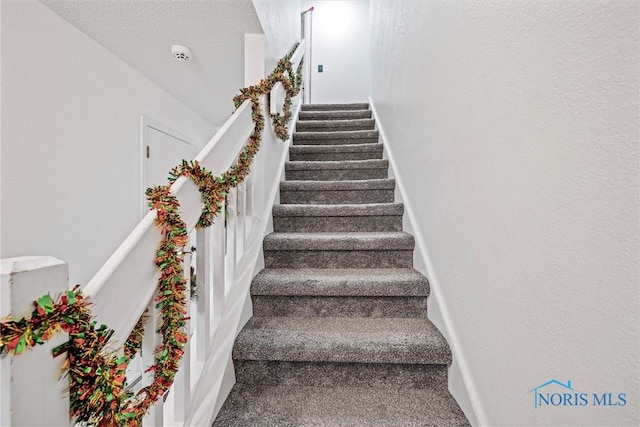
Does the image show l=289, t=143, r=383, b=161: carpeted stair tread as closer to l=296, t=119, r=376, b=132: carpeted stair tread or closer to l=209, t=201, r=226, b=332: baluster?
l=296, t=119, r=376, b=132: carpeted stair tread

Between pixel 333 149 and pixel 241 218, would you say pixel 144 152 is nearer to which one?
pixel 241 218

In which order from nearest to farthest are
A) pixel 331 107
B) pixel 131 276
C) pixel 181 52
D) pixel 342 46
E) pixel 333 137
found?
pixel 131 276 → pixel 181 52 → pixel 333 137 → pixel 331 107 → pixel 342 46

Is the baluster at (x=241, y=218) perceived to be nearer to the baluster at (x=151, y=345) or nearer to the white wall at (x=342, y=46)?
the baluster at (x=151, y=345)

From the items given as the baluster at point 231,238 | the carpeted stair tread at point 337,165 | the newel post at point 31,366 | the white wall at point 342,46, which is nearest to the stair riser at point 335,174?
→ the carpeted stair tread at point 337,165

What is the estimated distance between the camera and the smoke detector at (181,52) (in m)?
1.82

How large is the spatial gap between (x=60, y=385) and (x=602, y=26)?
104cm

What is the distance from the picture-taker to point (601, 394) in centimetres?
51

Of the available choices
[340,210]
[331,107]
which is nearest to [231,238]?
[340,210]

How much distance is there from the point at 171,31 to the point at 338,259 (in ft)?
5.30

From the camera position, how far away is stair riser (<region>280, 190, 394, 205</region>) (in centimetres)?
210

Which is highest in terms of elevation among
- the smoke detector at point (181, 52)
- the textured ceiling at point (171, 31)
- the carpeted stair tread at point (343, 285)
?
the textured ceiling at point (171, 31)

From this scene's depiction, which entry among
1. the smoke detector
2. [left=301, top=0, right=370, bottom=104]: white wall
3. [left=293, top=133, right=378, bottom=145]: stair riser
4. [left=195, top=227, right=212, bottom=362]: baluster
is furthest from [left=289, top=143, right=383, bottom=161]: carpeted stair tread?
[left=301, top=0, right=370, bottom=104]: white wall

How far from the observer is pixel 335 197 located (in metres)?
2.10

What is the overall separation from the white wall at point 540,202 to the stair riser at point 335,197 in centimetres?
87
